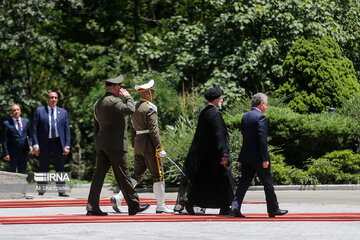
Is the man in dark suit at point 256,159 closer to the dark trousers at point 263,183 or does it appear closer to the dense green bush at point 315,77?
the dark trousers at point 263,183

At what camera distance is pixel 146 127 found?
11438 mm

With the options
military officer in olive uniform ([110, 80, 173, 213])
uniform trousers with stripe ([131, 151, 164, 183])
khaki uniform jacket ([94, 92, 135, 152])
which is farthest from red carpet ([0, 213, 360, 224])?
khaki uniform jacket ([94, 92, 135, 152])

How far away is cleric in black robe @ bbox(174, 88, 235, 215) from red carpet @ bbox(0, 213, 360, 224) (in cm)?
25

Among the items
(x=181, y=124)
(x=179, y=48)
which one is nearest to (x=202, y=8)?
(x=179, y=48)

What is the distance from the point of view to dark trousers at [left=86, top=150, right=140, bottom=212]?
10750 millimetres

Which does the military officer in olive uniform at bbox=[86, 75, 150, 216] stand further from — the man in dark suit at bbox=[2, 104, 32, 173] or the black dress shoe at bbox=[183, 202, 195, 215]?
the man in dark suit at bbox=[2, 104, 32, 173]

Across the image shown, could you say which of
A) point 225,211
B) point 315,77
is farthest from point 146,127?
point 315,77

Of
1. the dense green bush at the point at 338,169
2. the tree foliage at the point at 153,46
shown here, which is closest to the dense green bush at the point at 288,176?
the dense green bush at the point at 338,169

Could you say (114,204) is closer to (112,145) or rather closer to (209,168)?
(112,145)

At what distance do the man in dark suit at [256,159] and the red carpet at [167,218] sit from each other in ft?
0.67

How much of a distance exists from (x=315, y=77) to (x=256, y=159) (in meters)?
10.3

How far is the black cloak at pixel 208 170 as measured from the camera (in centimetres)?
1091

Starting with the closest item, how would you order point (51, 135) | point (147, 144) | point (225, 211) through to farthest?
point (225, 211) → point (147, 144) → point (51, 135)

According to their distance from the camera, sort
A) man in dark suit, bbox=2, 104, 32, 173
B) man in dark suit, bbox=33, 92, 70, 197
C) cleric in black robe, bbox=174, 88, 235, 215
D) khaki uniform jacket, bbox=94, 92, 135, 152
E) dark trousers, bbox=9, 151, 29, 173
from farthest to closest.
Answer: dark trousers, bbox=9, 151, 29, 173 → man in dark suit, bbox=2, 104, 32, 173 → man in dark suit, bbox=33, 92, 70, 197 → cleric in black robe, bbox=174, 88, 235, 215 → khaki uniform jacket, bbox=94, 92, 135, 152
